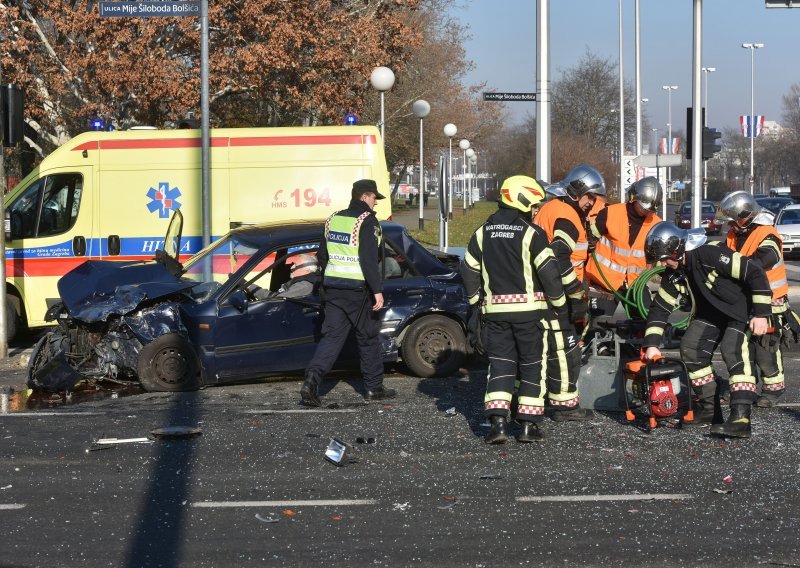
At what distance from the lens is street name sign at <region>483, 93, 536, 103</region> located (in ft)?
46.3

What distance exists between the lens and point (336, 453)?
7.39 metres

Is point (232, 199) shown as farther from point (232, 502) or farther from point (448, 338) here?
point (232, 502)

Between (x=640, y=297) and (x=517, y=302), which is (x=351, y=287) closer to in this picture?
(x=517, y=302)

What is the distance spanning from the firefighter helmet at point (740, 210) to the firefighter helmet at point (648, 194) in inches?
26.5

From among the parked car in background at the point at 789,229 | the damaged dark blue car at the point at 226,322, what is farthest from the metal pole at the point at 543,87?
the parked car in background at the point at 789,229

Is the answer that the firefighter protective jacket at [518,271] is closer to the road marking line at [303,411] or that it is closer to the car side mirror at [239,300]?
the road marking line at [303,411]

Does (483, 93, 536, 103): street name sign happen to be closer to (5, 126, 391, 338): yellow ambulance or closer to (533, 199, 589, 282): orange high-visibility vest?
(5, 126, 391, 338): yellow ambulance

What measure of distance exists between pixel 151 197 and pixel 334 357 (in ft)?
17.6

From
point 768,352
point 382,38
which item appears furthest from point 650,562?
point 382,38

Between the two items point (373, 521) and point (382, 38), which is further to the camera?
point (382, 38)

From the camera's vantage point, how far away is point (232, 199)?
13.9 meters

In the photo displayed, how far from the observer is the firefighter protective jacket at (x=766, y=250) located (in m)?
8.71

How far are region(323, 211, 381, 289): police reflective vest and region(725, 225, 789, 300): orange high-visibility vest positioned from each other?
2788mm

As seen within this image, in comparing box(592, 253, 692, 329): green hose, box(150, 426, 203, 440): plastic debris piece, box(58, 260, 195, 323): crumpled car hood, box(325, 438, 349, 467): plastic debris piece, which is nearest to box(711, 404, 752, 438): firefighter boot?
box(592, 253, 692, 329): green hose
